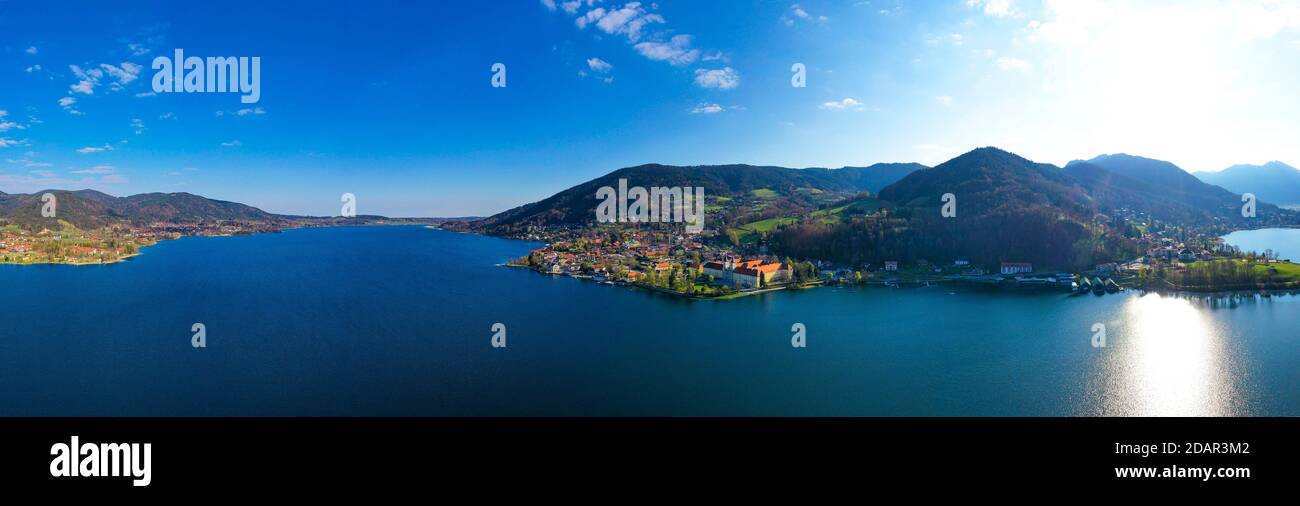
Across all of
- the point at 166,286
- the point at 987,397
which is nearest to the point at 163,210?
the point at 166,286

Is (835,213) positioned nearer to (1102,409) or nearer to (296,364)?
(1102,409)

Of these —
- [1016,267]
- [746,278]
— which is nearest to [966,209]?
[1016,267]

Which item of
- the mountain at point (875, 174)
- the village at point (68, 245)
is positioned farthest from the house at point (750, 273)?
the mountain at point (875, 174)

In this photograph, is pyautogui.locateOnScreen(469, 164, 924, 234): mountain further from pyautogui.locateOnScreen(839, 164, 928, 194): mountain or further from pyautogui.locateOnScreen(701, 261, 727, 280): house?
pyautogui.locateOnScreen(701, 261, 727, 280): house

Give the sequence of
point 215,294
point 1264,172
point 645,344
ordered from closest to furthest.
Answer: point 645,344 → point 215,294 → point 1264,172

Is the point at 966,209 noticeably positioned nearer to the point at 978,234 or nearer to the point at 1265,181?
the point at 978,234

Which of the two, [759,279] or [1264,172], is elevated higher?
[1264,172]
